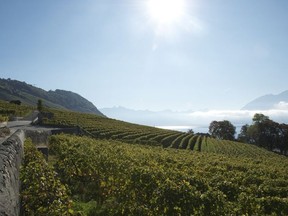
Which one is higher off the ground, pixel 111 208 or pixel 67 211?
pixel 67 211

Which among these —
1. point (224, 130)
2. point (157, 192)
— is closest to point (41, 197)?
point (157, 192)

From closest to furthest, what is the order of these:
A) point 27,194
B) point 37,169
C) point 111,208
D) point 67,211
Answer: point 67,211 → point 27,194 → point 37,169 → point 111,208

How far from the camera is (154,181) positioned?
1164cm

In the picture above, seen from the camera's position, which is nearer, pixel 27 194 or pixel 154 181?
pixel 27 194

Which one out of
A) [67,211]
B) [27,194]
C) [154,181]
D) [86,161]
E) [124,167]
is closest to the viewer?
[67,211]

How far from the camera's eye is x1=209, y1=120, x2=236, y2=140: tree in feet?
464

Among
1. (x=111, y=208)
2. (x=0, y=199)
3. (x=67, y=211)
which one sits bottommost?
(x=111, y=208)

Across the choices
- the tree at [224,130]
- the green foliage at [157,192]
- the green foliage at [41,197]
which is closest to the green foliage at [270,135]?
the tree at [224,130]

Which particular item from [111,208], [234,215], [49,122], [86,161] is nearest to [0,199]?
[234,215]

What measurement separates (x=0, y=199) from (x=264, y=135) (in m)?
136

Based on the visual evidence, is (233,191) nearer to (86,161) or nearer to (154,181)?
(154,181)

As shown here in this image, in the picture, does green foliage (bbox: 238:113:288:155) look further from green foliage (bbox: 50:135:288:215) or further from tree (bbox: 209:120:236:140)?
green foliage (bbox: 50:135:288:215)

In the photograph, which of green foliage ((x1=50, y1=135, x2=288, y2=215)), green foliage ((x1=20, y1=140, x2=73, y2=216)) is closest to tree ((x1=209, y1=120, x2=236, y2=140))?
green foliage ((x1=50, y1=135, x2=288, y2=215))

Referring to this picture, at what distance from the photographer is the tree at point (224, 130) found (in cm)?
14138
